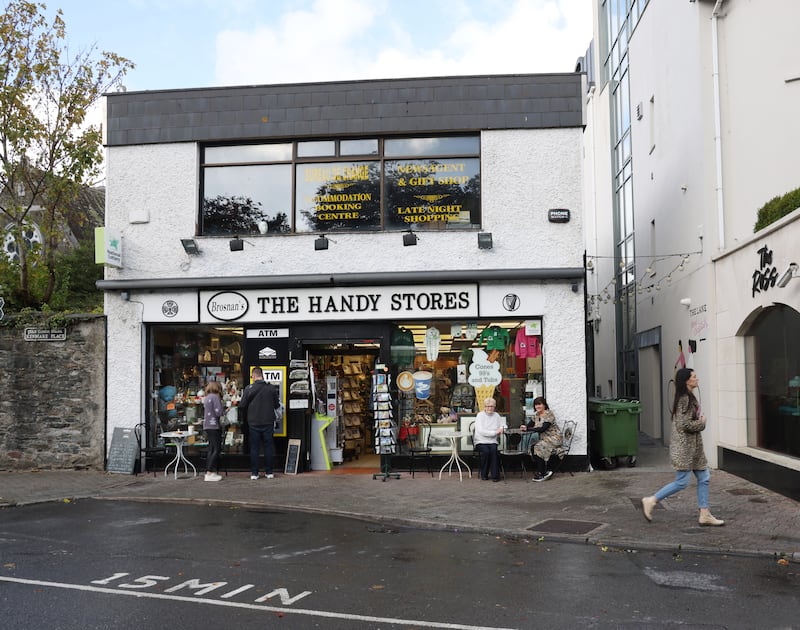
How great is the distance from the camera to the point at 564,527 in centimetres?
903

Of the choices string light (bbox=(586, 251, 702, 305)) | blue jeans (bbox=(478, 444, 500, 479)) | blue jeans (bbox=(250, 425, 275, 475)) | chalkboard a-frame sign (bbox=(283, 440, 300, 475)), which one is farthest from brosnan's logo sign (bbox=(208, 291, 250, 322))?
string light (bbox=(586, 251, 702, 305))

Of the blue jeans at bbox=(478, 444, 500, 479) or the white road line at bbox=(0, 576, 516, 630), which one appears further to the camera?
the blue jeans at bbox=(478, 444, 500, 479)

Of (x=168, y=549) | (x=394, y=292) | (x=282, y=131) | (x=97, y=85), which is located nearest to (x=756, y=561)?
(x=168, y=549)

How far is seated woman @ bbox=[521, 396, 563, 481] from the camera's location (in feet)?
41.6

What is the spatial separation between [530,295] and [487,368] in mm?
1467

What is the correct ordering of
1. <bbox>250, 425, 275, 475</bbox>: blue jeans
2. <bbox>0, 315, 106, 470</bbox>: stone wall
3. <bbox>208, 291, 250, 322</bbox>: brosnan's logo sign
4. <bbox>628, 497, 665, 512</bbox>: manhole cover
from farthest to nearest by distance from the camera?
<bbox>0, 315, 106, 470</bbox>: stone wall < <bbox>208, 291, 250, 322</bbox>: brosnan's logo sign < <bbox>250, 425, 275, 475</bbox>: blue jeans < <bbox>628, 497, 665, 512</bbox>: manhole cover

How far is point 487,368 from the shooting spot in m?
13.8

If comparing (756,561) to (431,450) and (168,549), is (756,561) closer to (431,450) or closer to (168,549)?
(168,549)

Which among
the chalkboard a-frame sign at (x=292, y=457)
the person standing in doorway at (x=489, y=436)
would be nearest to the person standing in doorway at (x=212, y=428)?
the chalkboard a-frame sign at (x=292, y=457)

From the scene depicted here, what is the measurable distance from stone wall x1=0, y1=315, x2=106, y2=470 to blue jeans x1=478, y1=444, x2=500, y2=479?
6.70 metres

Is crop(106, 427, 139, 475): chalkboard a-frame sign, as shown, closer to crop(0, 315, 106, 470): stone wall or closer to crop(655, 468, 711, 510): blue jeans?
crop(0, 315, 106, 470): stone wall

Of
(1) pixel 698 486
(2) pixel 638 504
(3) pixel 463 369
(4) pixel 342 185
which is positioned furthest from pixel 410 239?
(1) pixel 698 486

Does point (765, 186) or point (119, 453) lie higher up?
point (765, 186)

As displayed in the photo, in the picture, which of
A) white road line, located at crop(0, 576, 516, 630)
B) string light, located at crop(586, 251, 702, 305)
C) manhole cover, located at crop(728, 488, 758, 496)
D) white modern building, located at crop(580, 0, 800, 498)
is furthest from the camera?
string light, located at crop(586, 251, 702, 305)
